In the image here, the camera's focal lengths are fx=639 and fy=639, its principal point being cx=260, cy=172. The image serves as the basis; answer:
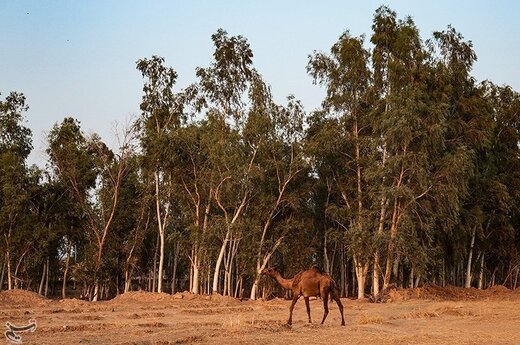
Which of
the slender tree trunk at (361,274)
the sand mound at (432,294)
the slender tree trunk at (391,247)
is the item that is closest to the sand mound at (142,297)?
the slender tree trunk at (361,274)

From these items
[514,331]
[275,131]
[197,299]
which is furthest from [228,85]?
[514,331]

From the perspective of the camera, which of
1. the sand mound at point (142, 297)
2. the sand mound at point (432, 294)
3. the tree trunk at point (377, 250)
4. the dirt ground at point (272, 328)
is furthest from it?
the tree trunk at point (377, 250)

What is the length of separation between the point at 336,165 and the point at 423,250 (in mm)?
9470

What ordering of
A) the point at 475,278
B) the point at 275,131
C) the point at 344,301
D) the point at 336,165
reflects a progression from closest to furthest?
the point at 344,301, the point at 275,131, the point at 336,165, the point at 475,278

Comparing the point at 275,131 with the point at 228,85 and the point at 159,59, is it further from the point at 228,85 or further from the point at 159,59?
the point at 159,59

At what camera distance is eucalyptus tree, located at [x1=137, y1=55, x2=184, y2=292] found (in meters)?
43.9

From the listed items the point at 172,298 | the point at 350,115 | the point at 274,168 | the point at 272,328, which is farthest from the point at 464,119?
the point at 272,328

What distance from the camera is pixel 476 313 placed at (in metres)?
27.5

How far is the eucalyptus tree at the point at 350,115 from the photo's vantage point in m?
43.4

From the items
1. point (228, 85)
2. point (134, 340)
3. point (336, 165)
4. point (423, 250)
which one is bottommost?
point (134, 340)

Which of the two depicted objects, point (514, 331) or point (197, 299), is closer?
point (514, 331)

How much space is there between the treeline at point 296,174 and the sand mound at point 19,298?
6201 mm

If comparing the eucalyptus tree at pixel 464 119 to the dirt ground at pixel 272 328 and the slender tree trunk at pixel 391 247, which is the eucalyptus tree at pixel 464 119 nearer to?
the slender tree trunk at pixel 391 247

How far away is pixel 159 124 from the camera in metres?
47.3
